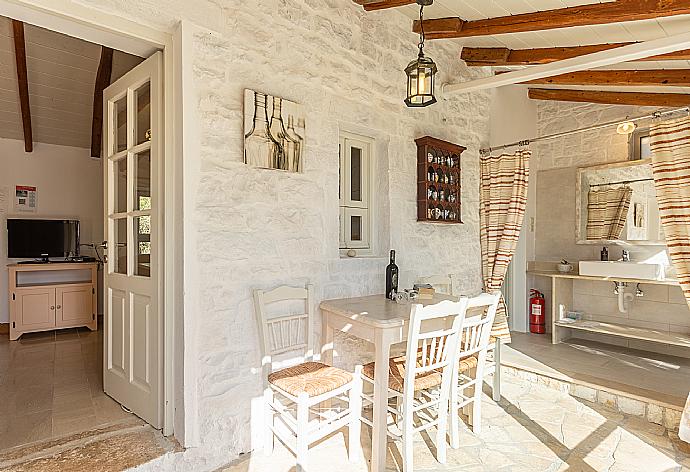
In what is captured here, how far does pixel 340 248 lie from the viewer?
3367 millimetres

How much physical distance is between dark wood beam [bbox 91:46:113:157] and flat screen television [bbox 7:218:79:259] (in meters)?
1.06

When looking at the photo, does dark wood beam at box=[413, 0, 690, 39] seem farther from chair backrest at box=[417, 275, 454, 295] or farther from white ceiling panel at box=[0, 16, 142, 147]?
white ceiling panel at box=[0, 16, 142, 147]

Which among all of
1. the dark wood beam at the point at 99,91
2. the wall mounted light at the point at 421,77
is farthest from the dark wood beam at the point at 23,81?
the wall mounted light at the point at 421,77

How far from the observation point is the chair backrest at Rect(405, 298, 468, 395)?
2.29 metres

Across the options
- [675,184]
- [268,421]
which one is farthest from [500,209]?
[268,421]

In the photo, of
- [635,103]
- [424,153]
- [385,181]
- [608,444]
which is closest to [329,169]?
[385,181]

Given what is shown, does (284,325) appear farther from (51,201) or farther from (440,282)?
(51,201)

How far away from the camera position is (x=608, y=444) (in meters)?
2.79

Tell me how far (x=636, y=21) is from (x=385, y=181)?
2019mm

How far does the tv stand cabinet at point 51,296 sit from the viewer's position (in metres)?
4.97

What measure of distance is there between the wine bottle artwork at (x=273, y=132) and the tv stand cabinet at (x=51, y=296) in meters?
4.02

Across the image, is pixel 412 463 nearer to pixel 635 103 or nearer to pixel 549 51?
pixel 549 51

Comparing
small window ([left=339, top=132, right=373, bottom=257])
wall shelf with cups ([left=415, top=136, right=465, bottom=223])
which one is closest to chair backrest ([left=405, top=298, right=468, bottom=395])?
small window ([left=339, top=132, right=373, bottom=257])

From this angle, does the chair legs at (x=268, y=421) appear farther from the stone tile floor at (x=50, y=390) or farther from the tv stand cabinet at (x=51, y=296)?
the tv stand cabinet at (x=51, y=296)
